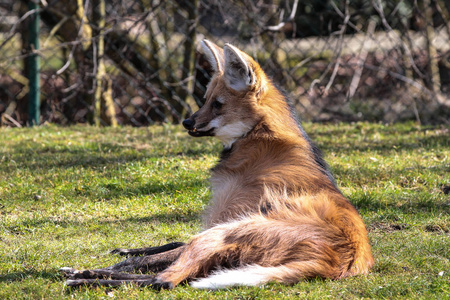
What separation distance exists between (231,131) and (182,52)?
558 cm

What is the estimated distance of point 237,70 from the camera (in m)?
3.59

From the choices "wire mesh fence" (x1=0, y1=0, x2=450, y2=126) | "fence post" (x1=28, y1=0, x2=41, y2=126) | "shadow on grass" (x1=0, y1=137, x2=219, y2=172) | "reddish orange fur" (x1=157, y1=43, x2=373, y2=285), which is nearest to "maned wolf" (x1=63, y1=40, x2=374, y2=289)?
"reddish orange fur" (x1=157, y1=43, x2=373, y2=285)

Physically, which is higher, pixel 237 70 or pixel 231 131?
pixel 237 70

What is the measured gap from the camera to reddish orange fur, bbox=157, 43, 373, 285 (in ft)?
9.12

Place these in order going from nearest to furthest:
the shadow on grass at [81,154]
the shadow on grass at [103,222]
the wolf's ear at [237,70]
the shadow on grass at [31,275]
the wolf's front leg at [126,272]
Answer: the wolf's front leg at [126,272] → the shadow on grass at [31,275] → the wolf's ear at [237,70] → the shadow on grass at [103,222] → the shadow on grass at [81,154]

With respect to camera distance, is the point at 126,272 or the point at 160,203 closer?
the point at 126,272

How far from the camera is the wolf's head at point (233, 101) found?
3.53 m

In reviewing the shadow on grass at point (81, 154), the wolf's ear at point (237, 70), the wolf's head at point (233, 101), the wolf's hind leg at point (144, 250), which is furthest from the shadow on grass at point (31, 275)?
the shadow on grass at point (81, 154)

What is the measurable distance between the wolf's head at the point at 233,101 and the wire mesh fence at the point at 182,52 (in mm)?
4299

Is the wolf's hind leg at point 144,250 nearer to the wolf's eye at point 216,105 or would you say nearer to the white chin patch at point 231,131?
the white chin patch at point 231,131

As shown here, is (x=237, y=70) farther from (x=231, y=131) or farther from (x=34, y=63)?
(x=34, y=63)

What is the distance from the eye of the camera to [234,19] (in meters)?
8.42

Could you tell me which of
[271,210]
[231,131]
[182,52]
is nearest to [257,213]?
[271,210]

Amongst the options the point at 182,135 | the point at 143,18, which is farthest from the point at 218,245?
the point at 143,18
